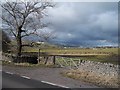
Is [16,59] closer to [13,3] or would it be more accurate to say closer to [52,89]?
[13,3]

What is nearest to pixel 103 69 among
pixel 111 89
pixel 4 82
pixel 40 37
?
pixel 111 89

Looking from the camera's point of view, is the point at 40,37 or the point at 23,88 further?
the point at 40,37

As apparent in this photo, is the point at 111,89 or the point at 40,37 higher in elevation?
the point at 40,37

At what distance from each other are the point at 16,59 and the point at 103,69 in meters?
14.1

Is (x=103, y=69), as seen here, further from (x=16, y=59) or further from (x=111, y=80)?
(x=16, y=59)

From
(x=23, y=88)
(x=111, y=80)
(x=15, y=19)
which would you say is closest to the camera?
(x=23, y=88)

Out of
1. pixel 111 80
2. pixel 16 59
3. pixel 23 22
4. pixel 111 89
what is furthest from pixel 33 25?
pixel 111 89

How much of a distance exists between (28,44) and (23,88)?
87.8 feet

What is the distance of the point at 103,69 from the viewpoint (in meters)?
24.7

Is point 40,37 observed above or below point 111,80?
above

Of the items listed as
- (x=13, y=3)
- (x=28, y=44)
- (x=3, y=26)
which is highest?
(x=13, y=3)

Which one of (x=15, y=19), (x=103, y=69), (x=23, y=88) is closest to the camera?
(x=23, y=88)

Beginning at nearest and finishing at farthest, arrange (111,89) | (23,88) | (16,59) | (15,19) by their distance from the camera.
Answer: (23,88), (111,89), (16,59), (15,19)

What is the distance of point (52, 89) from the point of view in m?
14.7
